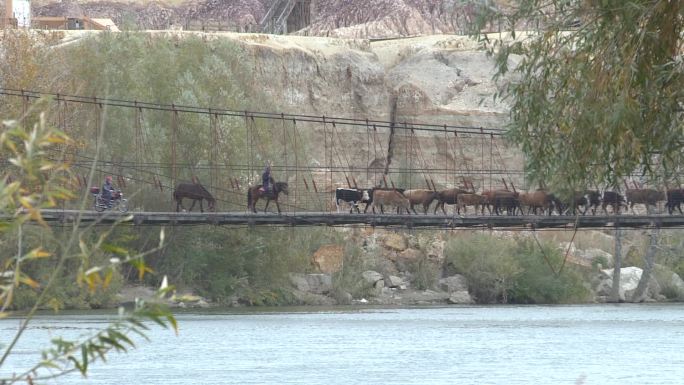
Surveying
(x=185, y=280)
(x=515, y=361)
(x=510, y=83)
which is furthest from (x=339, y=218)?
(x=510, y=83)

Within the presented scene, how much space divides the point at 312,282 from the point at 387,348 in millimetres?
17831

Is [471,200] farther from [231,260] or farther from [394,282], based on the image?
[231,260]

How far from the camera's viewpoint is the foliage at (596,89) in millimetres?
12008

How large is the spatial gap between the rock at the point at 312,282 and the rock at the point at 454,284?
491cm

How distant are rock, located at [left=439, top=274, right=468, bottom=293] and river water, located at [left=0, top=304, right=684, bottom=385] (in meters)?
8.51

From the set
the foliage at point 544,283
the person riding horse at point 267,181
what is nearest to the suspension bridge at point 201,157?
the person riding horse at point 267,181

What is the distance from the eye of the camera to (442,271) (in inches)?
1928

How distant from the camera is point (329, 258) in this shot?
45.0 meters

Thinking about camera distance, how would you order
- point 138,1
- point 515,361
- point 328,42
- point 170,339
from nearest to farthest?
point 515,361 < point 170,339 < point 328,42 < point 138,1

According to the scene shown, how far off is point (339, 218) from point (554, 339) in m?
7.58

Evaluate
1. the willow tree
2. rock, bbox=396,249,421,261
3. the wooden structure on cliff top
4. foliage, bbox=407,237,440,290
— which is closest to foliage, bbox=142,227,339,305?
foliage, bbox=407,237,440,290

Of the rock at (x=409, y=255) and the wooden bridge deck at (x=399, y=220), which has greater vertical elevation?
the wooden bridge deck at (x=399, y=220)

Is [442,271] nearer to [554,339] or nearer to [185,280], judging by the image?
[185,280]

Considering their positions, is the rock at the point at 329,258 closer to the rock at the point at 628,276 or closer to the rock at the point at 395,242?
the rock at the point at 395,242
